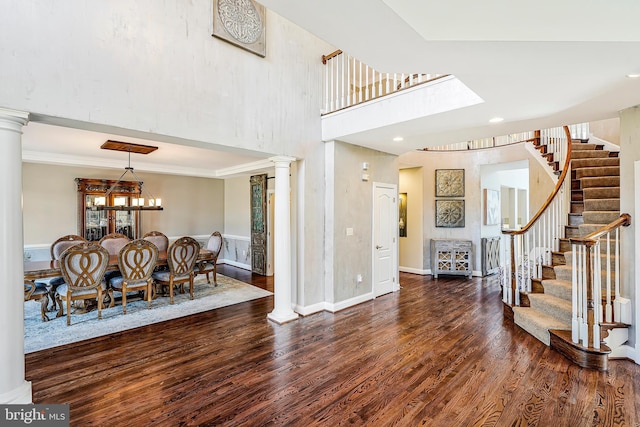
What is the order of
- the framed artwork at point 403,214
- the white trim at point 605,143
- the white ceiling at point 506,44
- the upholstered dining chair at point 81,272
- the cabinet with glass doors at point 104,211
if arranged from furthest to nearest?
the framed artwork at point 403,214, the cabinet with glass doors at point 104,211, the white trim at point 605,143, the upholstered dining chair at point 81,272, the white ceiling at point 506,44

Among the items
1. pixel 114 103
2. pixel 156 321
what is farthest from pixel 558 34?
pixel 156 321

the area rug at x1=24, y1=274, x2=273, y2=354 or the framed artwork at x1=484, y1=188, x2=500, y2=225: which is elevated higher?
the framed artwork at x1=484, y1=188, x2=500, y2=225

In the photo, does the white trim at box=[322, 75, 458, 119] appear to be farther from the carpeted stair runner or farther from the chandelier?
the chandelier

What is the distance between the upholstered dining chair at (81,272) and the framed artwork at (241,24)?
3235 mm

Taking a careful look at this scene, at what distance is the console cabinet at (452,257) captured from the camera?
6762 mm

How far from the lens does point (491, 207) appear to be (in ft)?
23.6

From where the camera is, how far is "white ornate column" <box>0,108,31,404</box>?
2184 millimetres

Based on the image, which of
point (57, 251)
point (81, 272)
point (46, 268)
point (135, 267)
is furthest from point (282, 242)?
point (57, 251)

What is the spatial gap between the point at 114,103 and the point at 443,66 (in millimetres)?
2765

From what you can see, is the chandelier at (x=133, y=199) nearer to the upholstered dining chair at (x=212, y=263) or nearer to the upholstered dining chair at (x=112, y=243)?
the upholstered dining chair at (x=112, y=243)

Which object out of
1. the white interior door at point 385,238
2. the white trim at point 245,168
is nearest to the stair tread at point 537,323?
the white interior door at point 385,238

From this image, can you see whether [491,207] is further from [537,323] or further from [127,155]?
[127,155]

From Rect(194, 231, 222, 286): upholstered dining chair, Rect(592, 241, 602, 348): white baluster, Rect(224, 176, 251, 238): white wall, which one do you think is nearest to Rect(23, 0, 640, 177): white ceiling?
Rect(592, 241, 602, 348): white baluster

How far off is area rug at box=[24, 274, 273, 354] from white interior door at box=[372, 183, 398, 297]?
2076 mm
